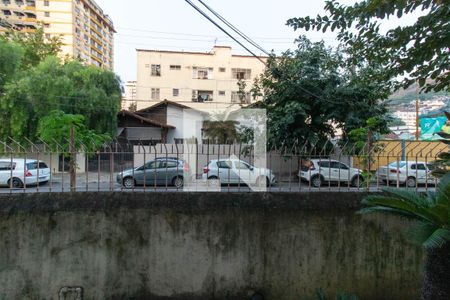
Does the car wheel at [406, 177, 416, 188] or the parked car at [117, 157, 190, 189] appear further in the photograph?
the car wheel at [406, 177, 416, 188]

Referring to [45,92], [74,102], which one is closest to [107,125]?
[74,102]

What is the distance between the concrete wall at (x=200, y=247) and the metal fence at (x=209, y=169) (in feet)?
0.81

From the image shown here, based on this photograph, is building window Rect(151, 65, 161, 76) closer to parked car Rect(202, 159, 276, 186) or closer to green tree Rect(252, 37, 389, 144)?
green tree Rect(252, 37, 389, 144)

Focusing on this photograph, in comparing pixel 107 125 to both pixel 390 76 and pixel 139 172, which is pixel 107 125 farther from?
pixel 390 76

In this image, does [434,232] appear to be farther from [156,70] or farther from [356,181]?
[156,70]

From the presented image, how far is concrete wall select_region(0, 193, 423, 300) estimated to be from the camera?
140 inches

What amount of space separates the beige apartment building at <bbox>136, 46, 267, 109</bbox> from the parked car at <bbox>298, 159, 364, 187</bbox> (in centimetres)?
2809

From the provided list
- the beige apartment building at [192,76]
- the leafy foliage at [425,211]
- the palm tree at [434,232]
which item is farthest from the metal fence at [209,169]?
the beige apartment building at [192,76]

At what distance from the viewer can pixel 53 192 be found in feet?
12.1

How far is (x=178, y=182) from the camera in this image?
4.11 metres

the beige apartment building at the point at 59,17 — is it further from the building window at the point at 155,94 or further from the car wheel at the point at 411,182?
the car wheel at the point at 411,182

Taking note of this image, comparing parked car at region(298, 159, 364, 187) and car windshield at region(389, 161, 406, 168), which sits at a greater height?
car windshield at region(389, 161, 406, 168)

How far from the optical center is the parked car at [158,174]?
399cm

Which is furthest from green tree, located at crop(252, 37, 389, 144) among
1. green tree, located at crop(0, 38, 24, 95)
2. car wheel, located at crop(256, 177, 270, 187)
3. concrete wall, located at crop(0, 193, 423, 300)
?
green tree, located at crop(0, 38, 24, 95)
